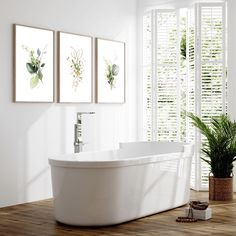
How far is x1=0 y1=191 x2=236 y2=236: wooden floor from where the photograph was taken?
4500mm

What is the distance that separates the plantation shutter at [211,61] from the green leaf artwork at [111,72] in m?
1.11

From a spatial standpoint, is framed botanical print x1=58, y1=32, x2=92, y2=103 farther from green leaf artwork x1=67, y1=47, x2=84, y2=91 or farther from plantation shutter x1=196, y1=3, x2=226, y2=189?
plantation shutter x1=196, y1=3, x2=226, y2=189

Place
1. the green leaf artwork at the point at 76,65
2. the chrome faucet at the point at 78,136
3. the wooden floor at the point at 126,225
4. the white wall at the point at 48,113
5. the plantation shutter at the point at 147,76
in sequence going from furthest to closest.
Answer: the plantation shutter at the point at 147,76 < the green leaf artwork at the point at 76,65 < the chrome faucet at the point at 78,136 < the white wall at the point at 48,113 < the wooden floor at the point at 126,225

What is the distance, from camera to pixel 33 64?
5902mm

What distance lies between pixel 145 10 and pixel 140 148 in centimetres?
204

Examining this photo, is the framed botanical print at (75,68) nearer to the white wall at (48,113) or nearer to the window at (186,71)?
the white wall at (48,113)

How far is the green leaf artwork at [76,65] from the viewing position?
639cm

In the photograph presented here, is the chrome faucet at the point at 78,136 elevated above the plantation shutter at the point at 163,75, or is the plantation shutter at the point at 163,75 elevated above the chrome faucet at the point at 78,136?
the plantation shutter at the point at 163,75

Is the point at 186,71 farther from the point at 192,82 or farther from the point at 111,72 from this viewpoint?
the point at 111,72

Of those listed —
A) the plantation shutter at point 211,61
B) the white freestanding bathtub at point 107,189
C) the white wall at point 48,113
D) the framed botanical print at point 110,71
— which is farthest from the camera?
the framed botanical print at point 110,71

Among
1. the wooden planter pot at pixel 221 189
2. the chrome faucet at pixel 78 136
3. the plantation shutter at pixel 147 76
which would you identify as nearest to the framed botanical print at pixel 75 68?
the chrome faucet at pixel 78 136

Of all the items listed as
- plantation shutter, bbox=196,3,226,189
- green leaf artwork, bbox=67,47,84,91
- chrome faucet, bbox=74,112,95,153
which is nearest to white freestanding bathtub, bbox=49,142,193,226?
chrome faucet, bbox=74,112,95,153

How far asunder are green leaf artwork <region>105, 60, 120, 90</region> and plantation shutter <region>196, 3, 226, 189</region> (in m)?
1.11

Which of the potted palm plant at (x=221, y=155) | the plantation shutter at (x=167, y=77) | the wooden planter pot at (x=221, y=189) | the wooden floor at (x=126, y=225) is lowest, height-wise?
the wooden floor at (x=126, y=225)
